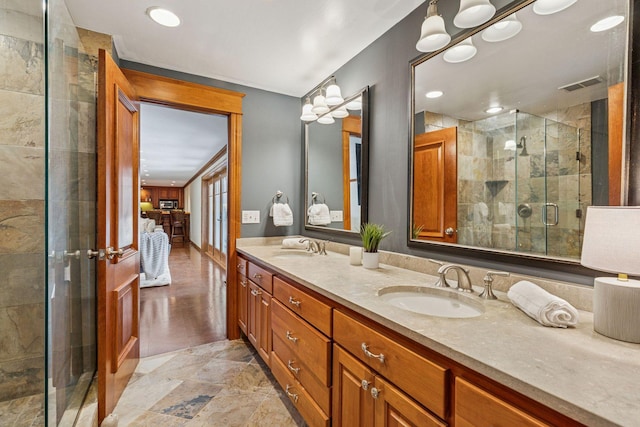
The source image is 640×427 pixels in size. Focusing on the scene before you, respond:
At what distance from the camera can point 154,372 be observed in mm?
2104

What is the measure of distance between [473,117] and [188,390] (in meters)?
2.30

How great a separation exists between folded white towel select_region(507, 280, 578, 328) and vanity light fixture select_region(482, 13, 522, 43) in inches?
40.5

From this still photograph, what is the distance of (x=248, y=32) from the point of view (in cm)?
190

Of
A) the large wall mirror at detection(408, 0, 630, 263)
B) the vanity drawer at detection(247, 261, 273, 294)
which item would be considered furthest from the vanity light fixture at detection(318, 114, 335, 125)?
the vanity drawer at detection(247, 261, 273, 294)

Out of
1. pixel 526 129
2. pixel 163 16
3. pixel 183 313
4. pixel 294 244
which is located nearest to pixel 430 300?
pixel 526 129

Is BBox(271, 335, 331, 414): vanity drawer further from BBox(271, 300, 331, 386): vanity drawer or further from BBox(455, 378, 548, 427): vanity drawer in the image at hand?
BBox(455, 378, 548, 427): vanity drawer

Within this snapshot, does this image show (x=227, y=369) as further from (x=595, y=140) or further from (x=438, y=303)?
(x=595, y=140)

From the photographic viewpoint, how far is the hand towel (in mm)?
2711

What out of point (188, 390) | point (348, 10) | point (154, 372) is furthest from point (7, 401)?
point (348, 10)

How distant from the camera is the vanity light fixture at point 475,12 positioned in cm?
116

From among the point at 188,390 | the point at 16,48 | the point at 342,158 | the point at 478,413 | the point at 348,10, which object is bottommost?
the point at 188,390

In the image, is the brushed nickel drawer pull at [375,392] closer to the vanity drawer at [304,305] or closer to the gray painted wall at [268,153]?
the vanity drawer at [304,305]

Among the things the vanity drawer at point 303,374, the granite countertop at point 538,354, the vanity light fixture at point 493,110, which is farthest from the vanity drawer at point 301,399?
the vanity light fixture at point 493,110

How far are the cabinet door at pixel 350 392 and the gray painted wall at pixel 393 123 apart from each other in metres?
0.72
